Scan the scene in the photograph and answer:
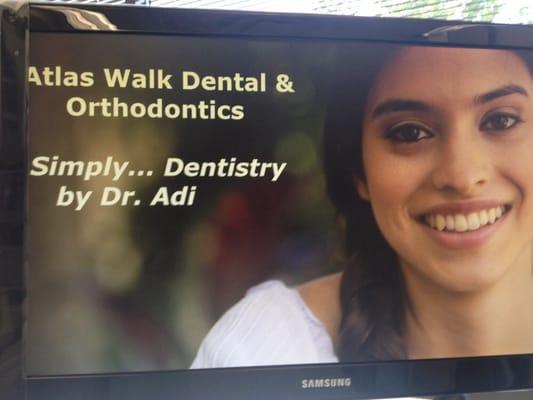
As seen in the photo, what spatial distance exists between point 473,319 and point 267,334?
1.14ft

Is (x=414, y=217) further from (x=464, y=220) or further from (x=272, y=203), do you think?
(x=272, y=203)

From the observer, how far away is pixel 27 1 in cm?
84

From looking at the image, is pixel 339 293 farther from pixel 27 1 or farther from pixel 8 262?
pixel 27 1

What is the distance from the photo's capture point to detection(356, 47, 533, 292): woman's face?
926 millimetres

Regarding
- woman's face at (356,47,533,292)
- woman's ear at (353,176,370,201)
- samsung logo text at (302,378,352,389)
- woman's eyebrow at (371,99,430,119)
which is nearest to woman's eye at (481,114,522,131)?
woman's face at (356,47,533,292)

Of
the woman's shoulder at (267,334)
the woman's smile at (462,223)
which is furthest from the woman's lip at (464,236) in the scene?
the woman's shoulder at (267,334)

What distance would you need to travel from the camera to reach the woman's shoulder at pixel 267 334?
2.92ft

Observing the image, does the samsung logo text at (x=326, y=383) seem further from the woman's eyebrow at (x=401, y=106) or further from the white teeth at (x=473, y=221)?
the woman's eyebrow at (x=401, y=106)

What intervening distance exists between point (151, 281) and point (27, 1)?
446 millimetres

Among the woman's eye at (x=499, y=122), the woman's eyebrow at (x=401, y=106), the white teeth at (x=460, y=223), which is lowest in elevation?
the white teeth at (x=460, y=223)

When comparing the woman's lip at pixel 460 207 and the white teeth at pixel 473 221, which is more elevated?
the woman's lip at pixel 460 207

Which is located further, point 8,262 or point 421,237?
point 421,237

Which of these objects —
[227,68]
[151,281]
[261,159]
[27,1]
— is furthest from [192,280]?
[27,1]

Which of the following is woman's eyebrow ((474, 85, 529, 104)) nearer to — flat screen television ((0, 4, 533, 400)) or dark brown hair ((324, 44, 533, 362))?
flat screen television ((0, 4, 533, 400))
